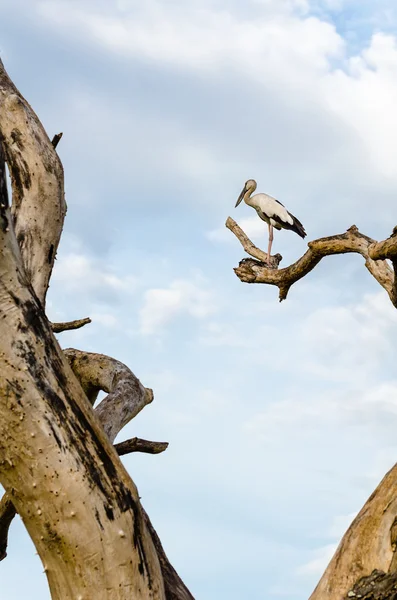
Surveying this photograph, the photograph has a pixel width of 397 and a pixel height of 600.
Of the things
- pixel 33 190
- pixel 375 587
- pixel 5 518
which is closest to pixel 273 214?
pixel 5 518

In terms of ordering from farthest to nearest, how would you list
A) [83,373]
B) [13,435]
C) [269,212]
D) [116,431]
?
[269,212]
[83,373]
[116,431]
[13,435]

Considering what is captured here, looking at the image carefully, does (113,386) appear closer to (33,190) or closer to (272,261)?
(272,261)

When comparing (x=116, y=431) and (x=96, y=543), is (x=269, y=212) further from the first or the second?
(x=96, y=543)

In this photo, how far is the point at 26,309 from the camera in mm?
4668

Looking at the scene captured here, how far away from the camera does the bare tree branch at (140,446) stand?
28.2 feet

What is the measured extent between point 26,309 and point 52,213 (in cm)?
270

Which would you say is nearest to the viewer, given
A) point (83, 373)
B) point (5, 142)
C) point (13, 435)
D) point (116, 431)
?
point (13, 435)

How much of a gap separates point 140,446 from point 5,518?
1546 millimetres

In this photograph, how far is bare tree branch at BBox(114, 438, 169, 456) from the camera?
8.59 meters

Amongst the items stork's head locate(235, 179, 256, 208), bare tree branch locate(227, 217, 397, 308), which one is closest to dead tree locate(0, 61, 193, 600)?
bare tree branch locate(227, 217, 397, 308)

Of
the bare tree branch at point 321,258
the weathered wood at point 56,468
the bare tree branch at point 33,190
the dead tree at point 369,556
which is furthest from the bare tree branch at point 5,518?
the dead tree at point 369,556

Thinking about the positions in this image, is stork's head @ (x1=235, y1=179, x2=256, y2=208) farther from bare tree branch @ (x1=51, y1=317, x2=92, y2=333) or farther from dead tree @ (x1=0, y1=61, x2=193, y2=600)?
dead tree @ (x1=0, y1=61, x2=193, y2=600)

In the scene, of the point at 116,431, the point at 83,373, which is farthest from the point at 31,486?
the point at 83,373

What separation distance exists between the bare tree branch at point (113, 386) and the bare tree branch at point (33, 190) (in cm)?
176
